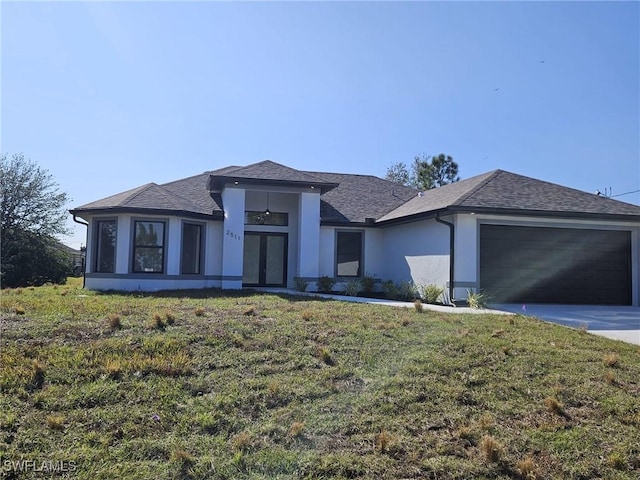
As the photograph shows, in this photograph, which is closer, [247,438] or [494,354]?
[247,438]

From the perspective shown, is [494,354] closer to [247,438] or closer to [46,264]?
[247,438]

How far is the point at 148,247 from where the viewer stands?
14.4 meters

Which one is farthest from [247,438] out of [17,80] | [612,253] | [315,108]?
[612,253]

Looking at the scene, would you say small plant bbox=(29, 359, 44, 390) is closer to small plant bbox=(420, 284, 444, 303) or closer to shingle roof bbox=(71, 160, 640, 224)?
shingle roof bbox=(71, 160, 640, 224)

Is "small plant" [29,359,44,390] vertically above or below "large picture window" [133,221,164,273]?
below

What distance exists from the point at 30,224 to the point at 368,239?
17138mm

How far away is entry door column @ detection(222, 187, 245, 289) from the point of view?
15.2m

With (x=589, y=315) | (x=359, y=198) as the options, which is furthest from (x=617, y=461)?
(x=359, y=198)

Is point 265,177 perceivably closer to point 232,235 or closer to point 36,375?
point 232,235

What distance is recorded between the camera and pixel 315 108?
13.9 metres

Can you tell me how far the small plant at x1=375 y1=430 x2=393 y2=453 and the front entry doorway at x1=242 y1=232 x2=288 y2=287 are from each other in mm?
13333

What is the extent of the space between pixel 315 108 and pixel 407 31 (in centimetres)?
392

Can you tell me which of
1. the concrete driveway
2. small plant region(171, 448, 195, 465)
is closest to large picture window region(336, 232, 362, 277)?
the concrete driveway

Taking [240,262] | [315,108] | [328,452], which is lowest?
[328,452]
